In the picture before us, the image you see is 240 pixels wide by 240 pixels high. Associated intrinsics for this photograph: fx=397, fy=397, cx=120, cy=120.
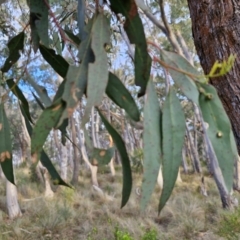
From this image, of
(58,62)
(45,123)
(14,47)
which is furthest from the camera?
(14,47)

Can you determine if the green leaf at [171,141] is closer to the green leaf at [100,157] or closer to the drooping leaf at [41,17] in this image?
the green leaf at [100,157]

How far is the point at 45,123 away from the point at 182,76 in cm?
25

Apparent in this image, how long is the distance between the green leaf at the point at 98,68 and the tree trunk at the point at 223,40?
1.49 feet

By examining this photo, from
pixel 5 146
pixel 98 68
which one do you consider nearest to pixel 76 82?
pixel 98 68

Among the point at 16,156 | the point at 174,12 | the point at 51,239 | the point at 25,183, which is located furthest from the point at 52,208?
the point at 16,156

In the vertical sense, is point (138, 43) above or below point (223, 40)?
below

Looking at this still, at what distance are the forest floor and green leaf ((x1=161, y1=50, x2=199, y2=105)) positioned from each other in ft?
13.8

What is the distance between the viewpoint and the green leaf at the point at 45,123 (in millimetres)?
591

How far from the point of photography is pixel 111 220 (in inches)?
269

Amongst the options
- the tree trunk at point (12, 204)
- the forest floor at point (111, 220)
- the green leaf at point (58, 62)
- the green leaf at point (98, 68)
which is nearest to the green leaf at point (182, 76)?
the green leaf at point (98, 68)

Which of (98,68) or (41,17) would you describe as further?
(41,17)

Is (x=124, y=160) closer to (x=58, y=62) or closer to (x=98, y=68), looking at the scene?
(x=98, y=68)

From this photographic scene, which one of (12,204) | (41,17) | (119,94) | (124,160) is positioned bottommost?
(124,160)

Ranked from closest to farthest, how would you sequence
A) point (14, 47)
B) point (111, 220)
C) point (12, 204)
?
point (14, 47) → point (111, 220) → point (12, 204)
